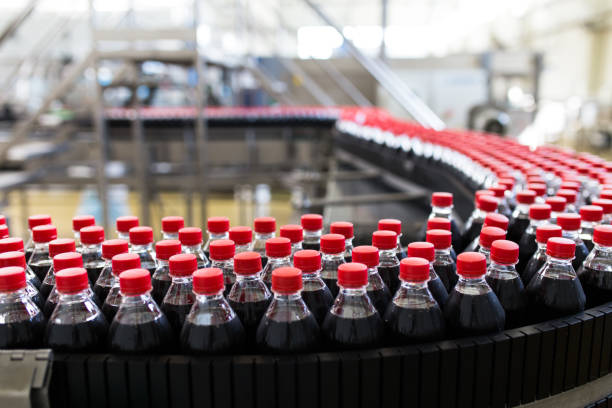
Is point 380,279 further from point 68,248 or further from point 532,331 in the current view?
point 68,248

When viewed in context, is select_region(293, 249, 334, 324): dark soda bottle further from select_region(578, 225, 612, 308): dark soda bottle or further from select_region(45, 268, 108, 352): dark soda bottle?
select_region(578, 225, 612, 308): dark soda bottle

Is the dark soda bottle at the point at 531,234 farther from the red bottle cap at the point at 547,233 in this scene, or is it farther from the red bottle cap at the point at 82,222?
the red bottle cap at the point at 82,222

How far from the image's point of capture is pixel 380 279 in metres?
1.11

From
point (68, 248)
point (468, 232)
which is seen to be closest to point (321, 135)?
point (468, 232)

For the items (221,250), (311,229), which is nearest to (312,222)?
(311,229)

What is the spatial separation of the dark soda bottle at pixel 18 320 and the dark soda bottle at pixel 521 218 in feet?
3.85

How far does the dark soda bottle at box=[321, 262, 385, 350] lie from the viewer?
96 cm

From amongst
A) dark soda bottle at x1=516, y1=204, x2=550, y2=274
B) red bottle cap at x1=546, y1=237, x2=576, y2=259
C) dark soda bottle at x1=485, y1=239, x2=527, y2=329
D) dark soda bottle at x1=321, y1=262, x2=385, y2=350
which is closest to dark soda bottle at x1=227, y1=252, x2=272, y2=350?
dark soda bottle at x1=321, y1=262, x2=385, y2=350

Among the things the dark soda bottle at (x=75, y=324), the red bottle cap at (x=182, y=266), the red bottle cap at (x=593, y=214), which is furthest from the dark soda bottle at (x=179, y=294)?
the red bottle cap at (x=593, y=214)

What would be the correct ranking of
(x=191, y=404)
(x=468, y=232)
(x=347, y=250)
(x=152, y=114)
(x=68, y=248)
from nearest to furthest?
(x=191, y=404), (x=68, y=248), (x=347, y=250), (x=468, y=232), (x=152, y=114)

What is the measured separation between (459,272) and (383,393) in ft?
0.85

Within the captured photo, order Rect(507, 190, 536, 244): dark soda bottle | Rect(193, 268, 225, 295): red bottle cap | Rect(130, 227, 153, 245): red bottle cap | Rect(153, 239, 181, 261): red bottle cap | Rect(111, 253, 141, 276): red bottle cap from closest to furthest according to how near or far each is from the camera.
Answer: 1. Rect(193, 268, 225, 295): red bottle cap
2. Rect(111, 253, 141, 276): red bottle cap
3. Rect(153, 239, 181, 261): red bottle cap
4. Rect(130, 227, 153, 245): red bottle cap
5. Rect(507, 190, 536, 244): dark soda bottle

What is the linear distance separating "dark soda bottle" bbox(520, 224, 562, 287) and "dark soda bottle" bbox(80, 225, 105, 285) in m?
0.97

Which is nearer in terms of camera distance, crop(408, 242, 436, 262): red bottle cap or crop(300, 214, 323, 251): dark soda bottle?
crop(408, 242, 436, 262): red bottle cap
